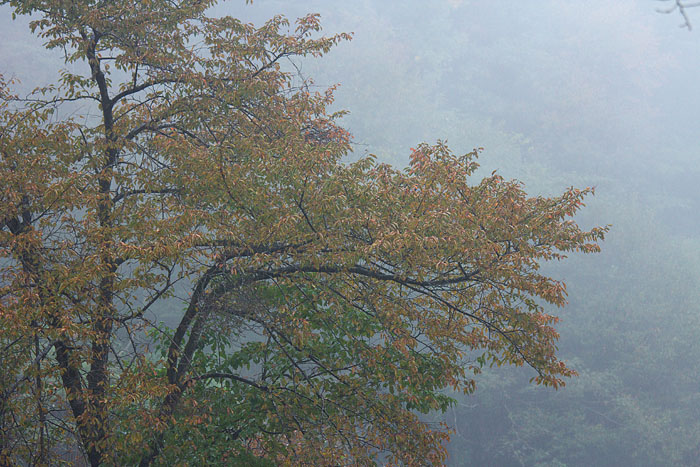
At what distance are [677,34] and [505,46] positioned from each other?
19.6 metres

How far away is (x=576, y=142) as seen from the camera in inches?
2144

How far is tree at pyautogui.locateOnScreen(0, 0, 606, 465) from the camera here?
6.17 m

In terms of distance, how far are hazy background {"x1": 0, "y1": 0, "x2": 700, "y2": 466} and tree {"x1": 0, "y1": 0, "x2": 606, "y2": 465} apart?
2231 cm

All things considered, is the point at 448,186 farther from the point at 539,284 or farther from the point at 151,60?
the point at 151,60

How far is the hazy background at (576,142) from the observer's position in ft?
98.7

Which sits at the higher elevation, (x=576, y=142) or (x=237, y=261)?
(x=576, y=142)

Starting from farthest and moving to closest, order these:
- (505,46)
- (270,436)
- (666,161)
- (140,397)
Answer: (505,46)
(666,161)
(270,436)
(140,397)

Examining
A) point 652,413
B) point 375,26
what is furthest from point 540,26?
point 652,413

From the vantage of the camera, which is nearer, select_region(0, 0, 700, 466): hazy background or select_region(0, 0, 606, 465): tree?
select_region(0, 0, 606, 465): tree

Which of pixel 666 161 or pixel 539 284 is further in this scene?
pixel 666 161

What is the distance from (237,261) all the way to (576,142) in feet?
175

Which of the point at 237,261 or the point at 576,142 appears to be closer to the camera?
the point at 237,261

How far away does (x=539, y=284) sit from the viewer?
259 inches

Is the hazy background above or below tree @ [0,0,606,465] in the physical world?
above
